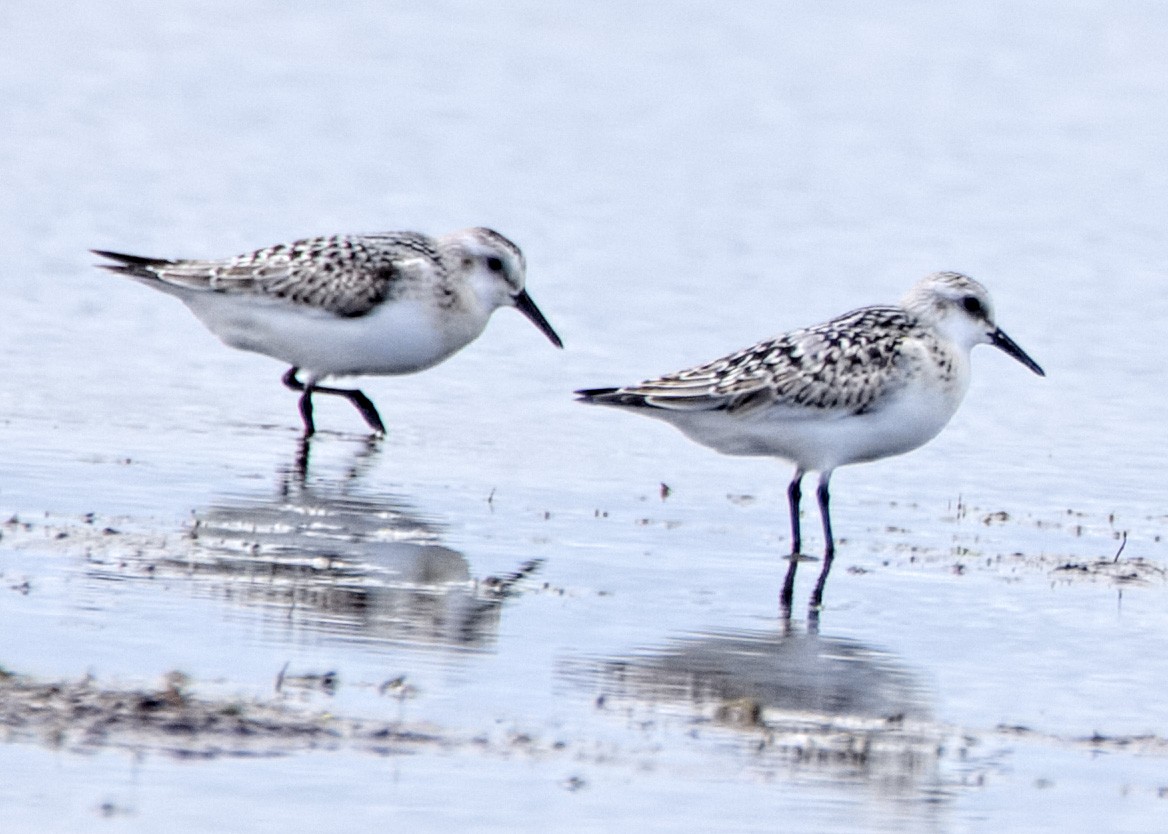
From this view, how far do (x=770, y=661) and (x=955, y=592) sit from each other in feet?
5.62

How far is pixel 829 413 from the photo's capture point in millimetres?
11961

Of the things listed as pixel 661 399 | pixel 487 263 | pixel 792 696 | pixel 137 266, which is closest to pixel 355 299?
pixel 487 263

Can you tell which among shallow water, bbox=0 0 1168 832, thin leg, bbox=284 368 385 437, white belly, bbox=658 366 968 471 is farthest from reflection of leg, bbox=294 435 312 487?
white belly, bbox=658 366 968 471

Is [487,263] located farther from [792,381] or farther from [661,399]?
[792,381]

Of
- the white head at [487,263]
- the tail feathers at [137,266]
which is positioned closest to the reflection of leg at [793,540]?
the white head at [487,263]

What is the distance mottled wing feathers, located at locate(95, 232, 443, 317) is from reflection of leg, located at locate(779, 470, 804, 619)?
121 inches

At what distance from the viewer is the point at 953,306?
1277cm

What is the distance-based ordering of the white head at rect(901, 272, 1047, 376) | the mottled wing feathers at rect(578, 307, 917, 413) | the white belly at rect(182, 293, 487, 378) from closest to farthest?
1. the mottled wing feathers at rect(578, 307, 917, 413)
2. the white head at rect(901, 272, 1047, 376)
3. the white belly at rect(182, 293, 487, 378)

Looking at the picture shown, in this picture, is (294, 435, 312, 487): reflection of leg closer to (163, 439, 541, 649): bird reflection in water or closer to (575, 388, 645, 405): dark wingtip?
(163, 439, 541, 649): bird reflection in water

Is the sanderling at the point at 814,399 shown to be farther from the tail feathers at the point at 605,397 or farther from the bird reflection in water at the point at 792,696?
the bird reflection in water at the point at 792,696

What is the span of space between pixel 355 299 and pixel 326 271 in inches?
10.1

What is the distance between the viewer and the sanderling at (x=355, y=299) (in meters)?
14.3

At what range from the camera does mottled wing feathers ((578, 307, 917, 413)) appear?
11938mm

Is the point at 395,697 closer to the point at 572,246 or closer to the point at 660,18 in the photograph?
the point at 572,246
